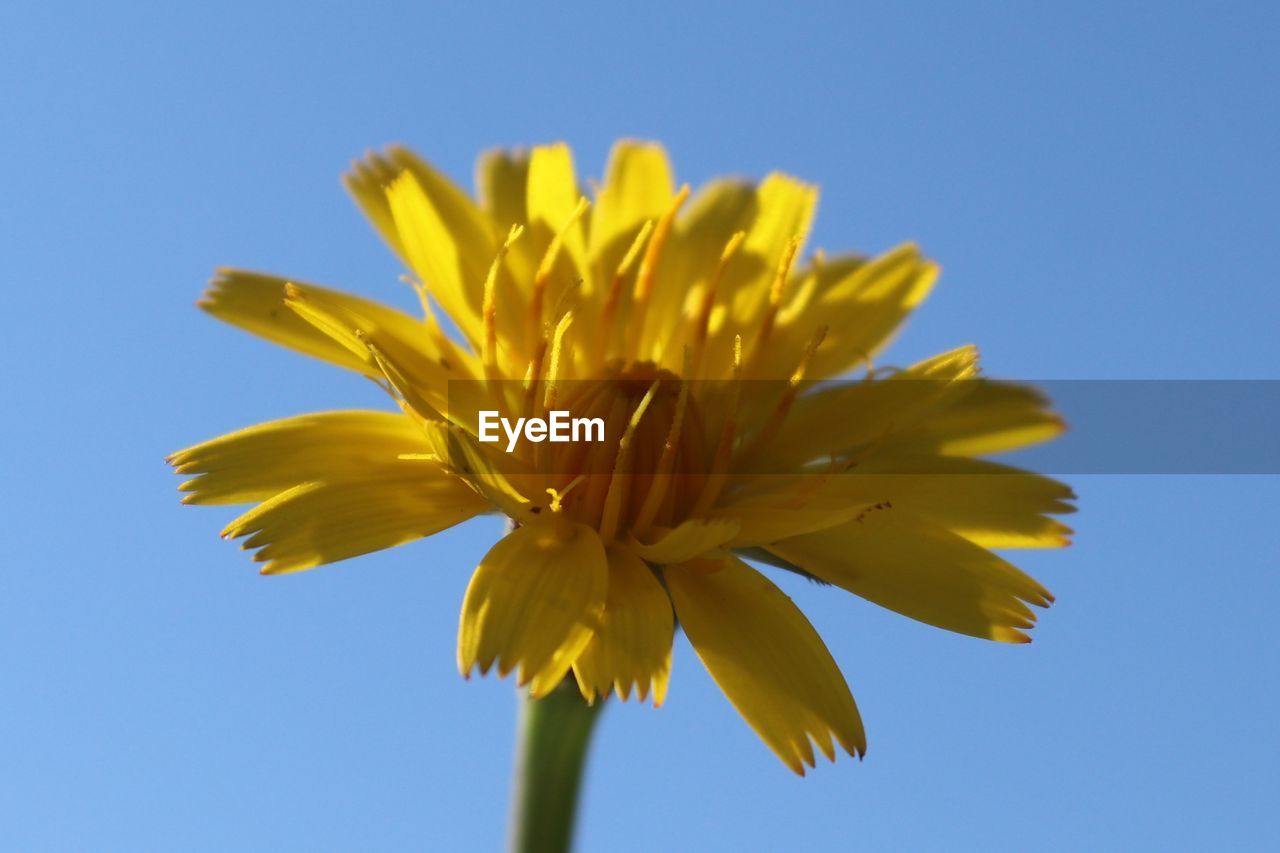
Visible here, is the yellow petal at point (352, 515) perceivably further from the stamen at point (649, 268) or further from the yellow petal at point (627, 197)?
the yellow petal at point (627, 197)

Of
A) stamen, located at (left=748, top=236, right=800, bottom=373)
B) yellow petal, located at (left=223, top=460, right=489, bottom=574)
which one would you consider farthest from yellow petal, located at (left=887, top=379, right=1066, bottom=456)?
yellow petal, located at (left=223, top=460, right=489, bottom=574)

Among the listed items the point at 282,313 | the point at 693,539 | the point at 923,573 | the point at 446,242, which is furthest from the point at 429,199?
the point at 923,573

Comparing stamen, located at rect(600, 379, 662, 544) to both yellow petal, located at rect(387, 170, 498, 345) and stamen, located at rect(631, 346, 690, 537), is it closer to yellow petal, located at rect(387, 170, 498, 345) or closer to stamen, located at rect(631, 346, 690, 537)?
stamen, located at rect(631, 346, 690, 537)

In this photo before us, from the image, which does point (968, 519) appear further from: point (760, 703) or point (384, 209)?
point (384, 209)

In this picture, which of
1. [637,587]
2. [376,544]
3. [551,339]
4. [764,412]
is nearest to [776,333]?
[764,412]

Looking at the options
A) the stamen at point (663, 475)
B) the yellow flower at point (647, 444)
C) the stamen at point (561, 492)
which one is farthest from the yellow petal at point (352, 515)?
the stamen at point (663, 475)
